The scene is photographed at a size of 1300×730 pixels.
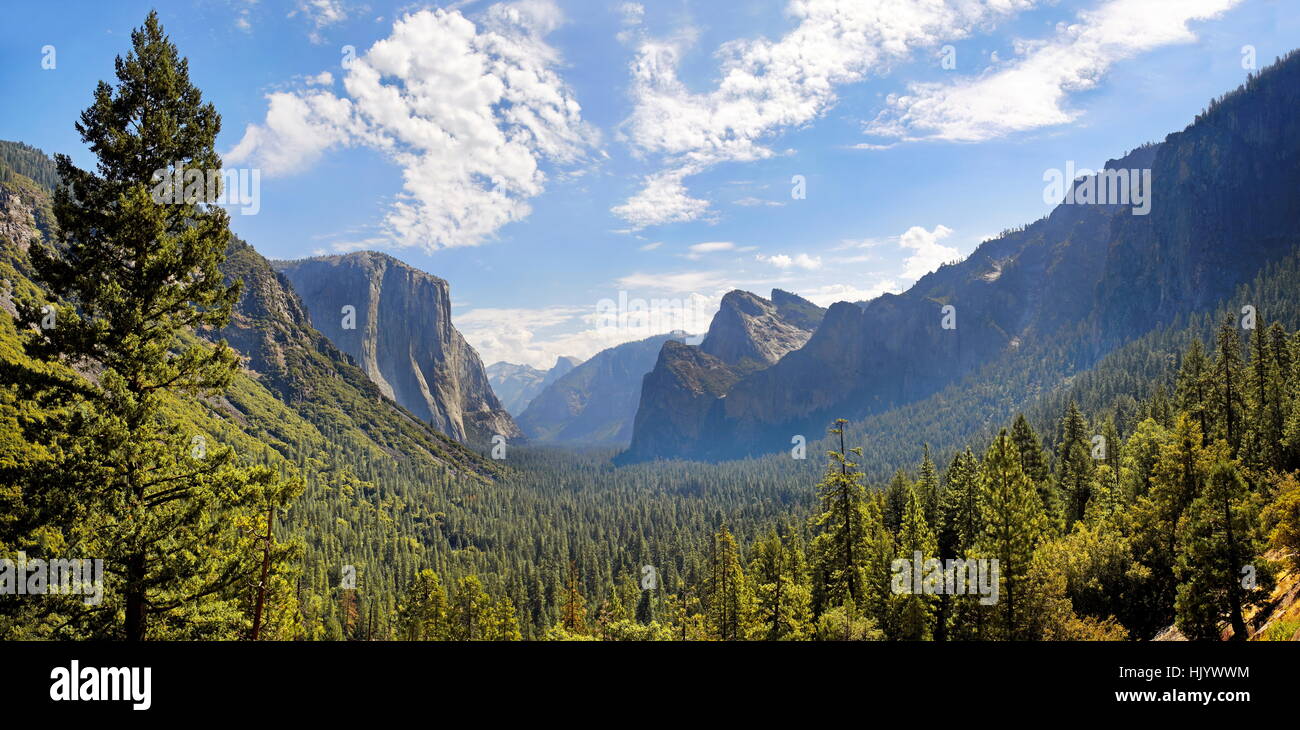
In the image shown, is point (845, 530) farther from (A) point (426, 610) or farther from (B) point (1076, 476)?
(A) point (426, 610)

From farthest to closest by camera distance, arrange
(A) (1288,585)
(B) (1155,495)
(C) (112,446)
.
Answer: (B) (1155,495) → (A) (1288,585) → (C) (112,446)

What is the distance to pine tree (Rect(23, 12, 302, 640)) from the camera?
12.4m

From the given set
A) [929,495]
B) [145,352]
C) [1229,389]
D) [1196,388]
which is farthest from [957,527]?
[145,352]

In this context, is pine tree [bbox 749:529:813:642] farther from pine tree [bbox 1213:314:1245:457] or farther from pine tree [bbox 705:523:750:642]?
pine tree [bbox 1213:314:1245:457]

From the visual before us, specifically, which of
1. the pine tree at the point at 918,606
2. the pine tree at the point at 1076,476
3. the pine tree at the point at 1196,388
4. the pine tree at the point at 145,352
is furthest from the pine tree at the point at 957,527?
the pine tree at the point at 145,352

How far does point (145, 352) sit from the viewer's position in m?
12.9

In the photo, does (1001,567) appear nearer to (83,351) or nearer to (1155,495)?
(1155,495)

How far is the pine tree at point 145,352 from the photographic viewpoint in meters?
12.4

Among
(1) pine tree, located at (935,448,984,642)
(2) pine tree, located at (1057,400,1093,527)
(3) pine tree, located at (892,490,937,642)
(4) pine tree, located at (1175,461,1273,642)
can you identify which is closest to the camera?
(4) pine tree, located at (1175,461,1273,642)

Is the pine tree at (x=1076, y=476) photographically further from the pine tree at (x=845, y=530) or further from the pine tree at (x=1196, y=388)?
the pine tree at (x=845, y=530)

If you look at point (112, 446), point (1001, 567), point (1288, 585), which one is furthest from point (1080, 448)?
point (112, 446)

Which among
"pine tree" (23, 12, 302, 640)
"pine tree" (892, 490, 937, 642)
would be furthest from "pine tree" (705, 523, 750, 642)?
"pine tree" (23, 12, 302, 640)

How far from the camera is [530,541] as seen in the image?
144 m
